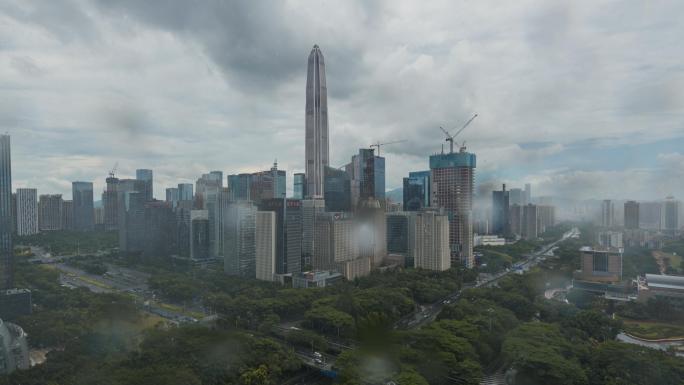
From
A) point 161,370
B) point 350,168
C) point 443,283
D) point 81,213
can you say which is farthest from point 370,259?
point 81,213

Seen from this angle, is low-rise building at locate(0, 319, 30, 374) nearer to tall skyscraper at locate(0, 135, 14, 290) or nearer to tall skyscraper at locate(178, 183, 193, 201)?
tall skyscraper at locate(0, 135, 14, 290)

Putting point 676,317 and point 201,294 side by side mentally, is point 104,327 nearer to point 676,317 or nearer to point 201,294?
point 201,294

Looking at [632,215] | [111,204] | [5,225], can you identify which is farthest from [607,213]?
[111,204]

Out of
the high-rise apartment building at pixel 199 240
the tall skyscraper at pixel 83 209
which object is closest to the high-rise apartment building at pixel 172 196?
the high-rise apartment building at pixel 199 240

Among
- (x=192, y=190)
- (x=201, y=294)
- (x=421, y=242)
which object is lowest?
(x=201, y=294)

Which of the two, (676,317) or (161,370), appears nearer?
(161,370)

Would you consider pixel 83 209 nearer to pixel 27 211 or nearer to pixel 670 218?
pixel 27 211

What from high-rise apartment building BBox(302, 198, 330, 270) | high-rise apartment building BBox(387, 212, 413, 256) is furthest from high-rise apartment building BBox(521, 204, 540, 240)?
high-rise apartment building BBox(302, 198, 330, 270)
